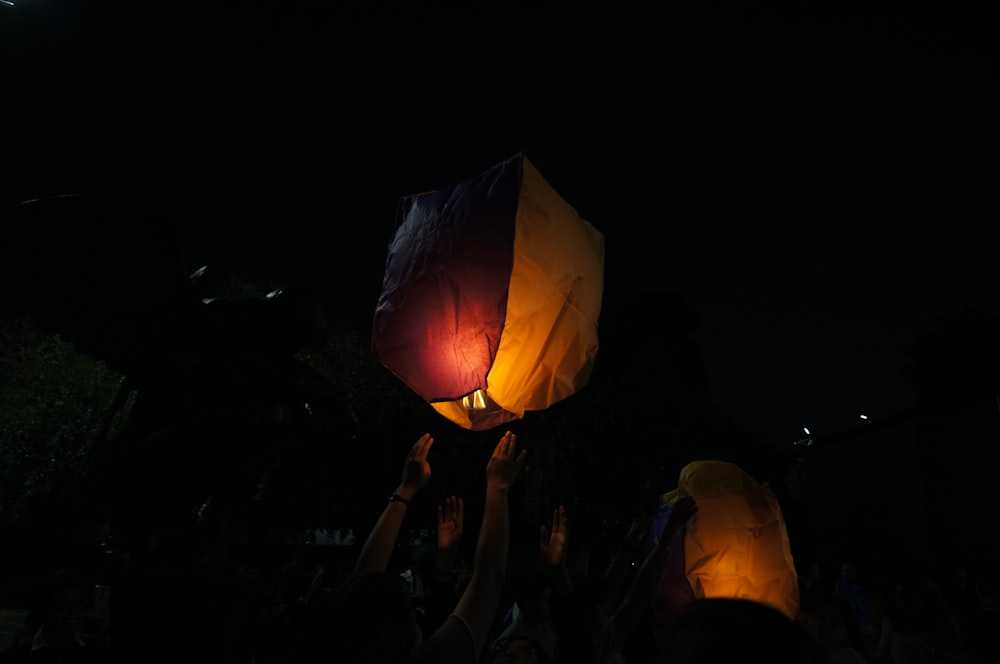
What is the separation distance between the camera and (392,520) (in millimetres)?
2701

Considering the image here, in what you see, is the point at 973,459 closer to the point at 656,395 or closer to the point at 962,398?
the point at 962,398

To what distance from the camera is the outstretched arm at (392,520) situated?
2516 millimetres

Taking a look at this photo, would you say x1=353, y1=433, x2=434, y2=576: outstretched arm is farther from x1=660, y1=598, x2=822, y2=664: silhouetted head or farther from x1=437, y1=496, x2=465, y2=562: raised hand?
x1=660, y1=598, x2=822, y2=664: silhouetted head

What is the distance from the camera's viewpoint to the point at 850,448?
1734cm

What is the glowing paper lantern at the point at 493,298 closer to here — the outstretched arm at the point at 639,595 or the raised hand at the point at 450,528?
the raised hand at the point at 450,528

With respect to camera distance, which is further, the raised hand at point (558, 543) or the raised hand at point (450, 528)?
the raised hand at point (558, 543)

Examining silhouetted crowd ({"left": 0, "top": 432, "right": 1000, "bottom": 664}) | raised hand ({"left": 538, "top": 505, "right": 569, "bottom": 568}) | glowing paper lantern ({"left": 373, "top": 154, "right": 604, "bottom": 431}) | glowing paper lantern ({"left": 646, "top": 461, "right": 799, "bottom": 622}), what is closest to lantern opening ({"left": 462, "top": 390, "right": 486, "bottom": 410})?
glowing paper lantern ({"left": 373, "top": 154, "right": 604, "bottom": 431})

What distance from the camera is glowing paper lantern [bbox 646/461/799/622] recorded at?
4332 mm

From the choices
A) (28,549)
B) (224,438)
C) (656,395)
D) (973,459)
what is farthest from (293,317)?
(28,549)

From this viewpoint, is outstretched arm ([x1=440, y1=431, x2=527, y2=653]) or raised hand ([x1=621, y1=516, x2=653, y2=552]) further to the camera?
raised hand ([x1=621, y1=516, x2=653, y2=552])

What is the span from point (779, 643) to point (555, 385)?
173 centimetres

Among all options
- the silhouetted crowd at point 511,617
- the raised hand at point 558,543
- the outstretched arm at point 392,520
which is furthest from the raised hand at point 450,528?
the raised hand at point 558,543

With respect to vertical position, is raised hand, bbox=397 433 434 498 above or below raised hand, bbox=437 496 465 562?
above

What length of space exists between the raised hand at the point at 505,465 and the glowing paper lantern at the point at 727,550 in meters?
1.87
